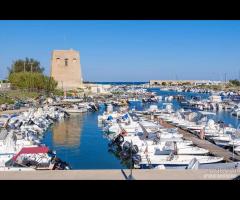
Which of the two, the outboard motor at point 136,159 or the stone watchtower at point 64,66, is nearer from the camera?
the outboard motor at point 136,159

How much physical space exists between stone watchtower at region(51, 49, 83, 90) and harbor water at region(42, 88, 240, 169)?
19649 mm

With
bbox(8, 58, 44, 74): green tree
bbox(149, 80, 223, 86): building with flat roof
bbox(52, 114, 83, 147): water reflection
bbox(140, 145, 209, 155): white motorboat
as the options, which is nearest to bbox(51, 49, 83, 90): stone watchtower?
bbox(8, 58, 44, 74): green tree

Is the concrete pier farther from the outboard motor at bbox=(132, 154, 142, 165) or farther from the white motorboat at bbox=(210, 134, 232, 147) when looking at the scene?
the white motorboat at bbox=(210, 134, 232, 147)

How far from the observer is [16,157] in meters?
8.74

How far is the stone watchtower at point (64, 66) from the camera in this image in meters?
40.9

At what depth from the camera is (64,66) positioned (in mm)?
40875

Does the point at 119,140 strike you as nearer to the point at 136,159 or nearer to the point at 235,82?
the point at 136,159

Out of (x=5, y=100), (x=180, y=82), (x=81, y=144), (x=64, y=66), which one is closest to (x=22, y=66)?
(x=64, y=66)

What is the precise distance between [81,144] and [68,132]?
10.6 feet

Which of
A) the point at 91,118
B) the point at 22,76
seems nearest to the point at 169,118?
the point at 91,118

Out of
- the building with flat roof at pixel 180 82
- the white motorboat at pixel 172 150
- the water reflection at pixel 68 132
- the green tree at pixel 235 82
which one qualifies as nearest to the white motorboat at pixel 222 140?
the white motorboat at pixel 172 150

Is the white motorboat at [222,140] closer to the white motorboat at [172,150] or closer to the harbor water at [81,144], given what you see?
the white motorboat at [172,150]

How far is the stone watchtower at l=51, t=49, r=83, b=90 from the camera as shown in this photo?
134 feet
